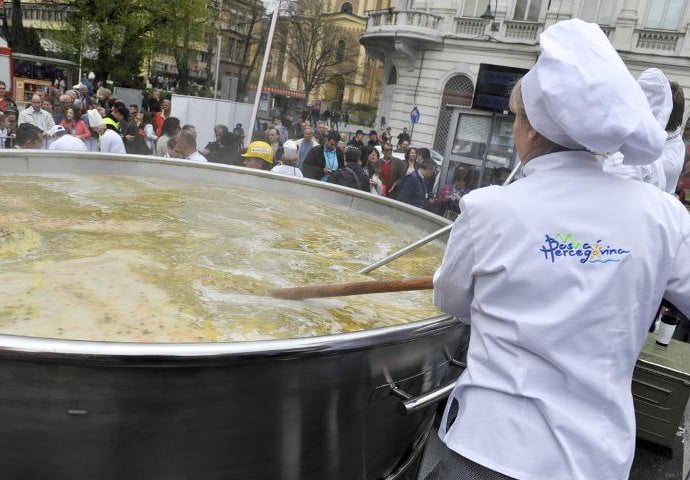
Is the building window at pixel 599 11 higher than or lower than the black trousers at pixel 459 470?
higher

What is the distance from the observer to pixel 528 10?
2059cm

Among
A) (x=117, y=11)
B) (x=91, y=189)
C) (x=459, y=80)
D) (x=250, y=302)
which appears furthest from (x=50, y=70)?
Result: (x=250, y=302)

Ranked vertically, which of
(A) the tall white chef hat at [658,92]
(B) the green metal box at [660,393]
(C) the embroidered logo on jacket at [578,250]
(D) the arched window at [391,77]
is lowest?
(B) the green metal box at [660,393]

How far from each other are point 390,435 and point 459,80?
73.5 ft

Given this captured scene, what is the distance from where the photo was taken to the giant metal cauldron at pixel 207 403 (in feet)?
3.83

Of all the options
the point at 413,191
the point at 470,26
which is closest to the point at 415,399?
the point at 413,191

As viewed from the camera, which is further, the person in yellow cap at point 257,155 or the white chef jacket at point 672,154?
the person in yellow cap at point 257,155

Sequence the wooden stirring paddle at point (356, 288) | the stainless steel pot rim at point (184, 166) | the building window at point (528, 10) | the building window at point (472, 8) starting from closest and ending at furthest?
the wooden stirring paddle at point (356, 288) → the stainless steel pot rim at point (184, 166) → the building window at point (528, 10) → the building window at point (472, 8)

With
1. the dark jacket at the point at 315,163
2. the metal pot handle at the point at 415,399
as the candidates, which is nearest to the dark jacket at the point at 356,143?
the dark jacket at the point at 315,163

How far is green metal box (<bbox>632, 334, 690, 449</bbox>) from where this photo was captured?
295 centimetres

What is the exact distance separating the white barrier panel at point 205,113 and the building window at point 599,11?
44.8ft

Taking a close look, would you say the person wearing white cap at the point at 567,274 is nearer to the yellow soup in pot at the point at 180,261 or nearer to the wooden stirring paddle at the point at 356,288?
the wooden stirring paddle at the point at 356,288

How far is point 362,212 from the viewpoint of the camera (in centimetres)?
372

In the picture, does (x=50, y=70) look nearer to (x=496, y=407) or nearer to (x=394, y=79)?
(x=394, y=79)
